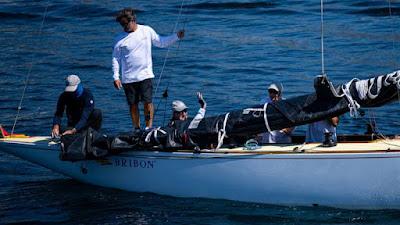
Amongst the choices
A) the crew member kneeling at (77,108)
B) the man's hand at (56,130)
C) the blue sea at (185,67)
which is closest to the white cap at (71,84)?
the crew member kneeling at (77,108)

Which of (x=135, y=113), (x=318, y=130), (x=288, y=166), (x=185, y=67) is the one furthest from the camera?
(x=185, y=67)

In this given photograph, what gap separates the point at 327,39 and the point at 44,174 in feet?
31.1

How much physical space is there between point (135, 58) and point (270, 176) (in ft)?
8.25

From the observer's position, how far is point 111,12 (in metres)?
26.2

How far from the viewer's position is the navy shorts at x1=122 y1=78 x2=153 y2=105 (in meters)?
13.5

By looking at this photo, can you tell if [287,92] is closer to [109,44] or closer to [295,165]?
[109,44]

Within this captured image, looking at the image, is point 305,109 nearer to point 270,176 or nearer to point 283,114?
point 283,114

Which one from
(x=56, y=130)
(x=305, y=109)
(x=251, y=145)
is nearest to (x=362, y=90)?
(x=305, y=109)

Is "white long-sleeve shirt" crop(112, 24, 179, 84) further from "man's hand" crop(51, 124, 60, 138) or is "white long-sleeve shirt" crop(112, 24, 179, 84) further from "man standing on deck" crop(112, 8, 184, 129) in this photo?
"man's hand" crop(51, 124, 60, 138)

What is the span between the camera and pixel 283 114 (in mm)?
11906

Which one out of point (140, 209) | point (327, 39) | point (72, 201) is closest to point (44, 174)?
point (72, 201)

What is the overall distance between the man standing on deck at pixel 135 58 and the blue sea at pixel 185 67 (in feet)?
4.39

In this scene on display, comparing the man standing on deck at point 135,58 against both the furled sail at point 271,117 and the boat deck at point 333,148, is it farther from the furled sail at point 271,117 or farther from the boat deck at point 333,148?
the boat deck at point 333,148

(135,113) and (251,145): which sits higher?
(135,113)
